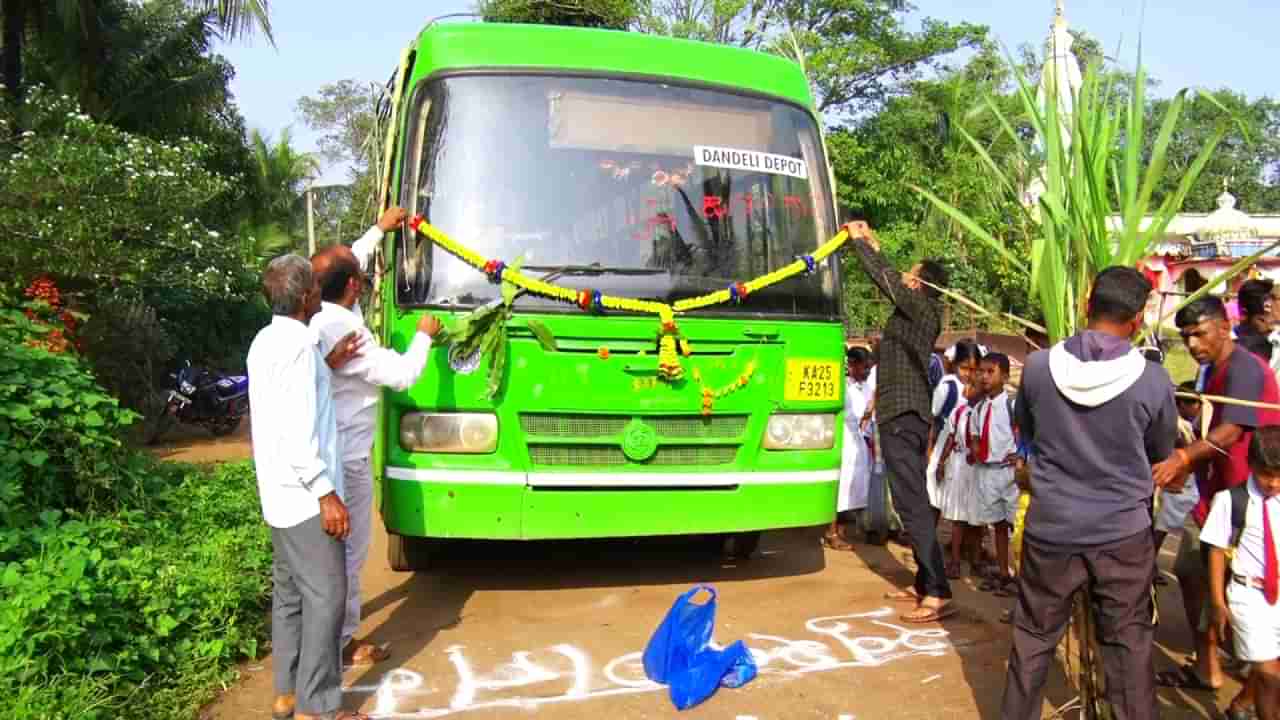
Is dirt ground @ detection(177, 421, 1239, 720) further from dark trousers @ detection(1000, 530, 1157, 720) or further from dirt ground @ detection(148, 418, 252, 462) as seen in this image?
dirt ground @ detection(148, 418, 252, 462)

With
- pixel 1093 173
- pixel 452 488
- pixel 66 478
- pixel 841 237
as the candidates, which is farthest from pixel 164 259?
pixel 1093 173

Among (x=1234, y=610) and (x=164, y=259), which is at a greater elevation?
(x=164, y=259)

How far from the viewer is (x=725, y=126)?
567 centimetres

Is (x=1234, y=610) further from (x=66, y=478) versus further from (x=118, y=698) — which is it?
(x=66, y=478)

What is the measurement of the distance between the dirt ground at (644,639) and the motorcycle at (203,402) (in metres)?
8.86

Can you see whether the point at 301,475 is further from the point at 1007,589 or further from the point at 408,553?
Result: the point at 1007,589

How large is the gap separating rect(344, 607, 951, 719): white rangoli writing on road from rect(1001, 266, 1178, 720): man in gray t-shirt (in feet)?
4.58

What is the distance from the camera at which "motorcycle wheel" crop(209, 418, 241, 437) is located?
49.9 feet

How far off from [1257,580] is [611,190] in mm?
3321

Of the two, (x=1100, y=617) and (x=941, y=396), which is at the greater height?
(x=941, y=396)

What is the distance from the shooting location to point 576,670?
463 cm

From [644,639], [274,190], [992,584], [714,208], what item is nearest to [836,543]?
[992,584]

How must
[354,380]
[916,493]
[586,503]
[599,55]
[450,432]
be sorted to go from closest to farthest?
[354,380], [450,432], [586,503], [916,493], [599,55]

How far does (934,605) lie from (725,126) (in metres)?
2.72
